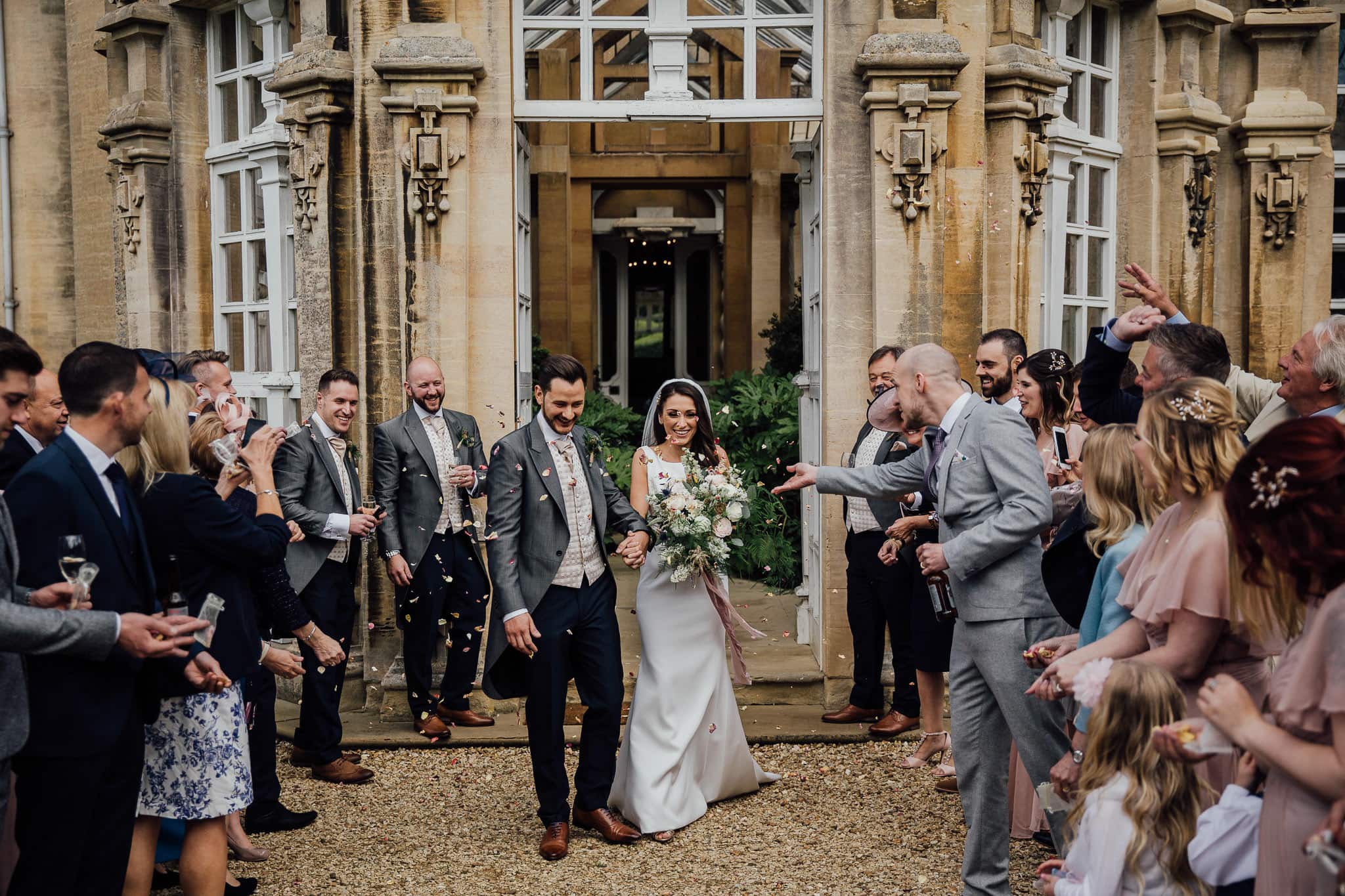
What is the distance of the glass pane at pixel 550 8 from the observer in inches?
324

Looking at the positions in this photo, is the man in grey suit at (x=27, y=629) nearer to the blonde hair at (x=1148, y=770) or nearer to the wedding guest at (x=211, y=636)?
the wedding guest at (x=211, y=636)

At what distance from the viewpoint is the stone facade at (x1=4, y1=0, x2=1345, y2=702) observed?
7.34 m

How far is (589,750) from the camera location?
5488 millimetres

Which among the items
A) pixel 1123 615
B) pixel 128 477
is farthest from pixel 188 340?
pixel 1123 615

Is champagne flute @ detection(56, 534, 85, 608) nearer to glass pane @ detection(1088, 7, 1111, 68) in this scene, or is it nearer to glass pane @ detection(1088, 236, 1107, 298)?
glass pane @ detection(1088, 236, 1107, 298)

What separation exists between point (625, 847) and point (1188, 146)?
255 inches

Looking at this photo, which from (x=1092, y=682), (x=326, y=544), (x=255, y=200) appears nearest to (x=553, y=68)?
(x=255, y=200)

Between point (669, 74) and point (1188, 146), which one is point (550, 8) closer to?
point (669, 74)

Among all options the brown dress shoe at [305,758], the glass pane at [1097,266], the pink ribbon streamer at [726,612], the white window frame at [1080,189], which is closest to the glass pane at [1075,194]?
the white window frame at [1080,189]

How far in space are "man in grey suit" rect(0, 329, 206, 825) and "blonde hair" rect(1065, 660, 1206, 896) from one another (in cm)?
251

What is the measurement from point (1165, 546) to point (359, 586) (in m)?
5.56

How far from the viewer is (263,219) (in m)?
8.88

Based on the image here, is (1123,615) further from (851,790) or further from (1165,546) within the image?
(851,790)

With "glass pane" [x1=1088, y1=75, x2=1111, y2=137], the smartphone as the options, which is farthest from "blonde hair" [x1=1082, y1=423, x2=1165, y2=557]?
"glass pane" [x1=1088, y1=75, x2=1111, y2=137]
